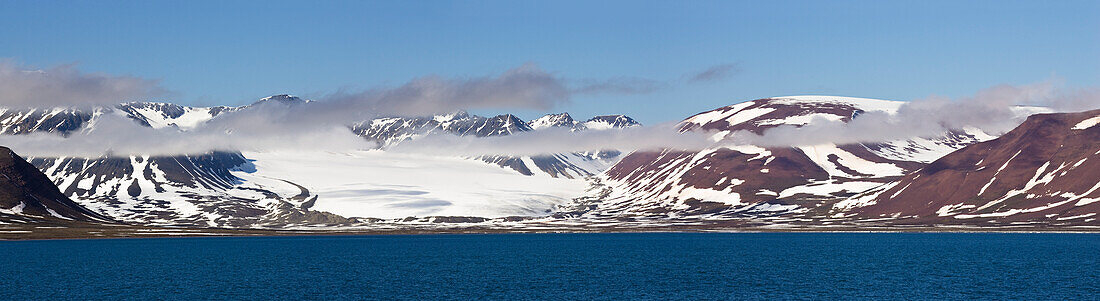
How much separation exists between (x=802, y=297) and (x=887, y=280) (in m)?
24.6

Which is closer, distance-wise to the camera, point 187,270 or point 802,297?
point 802,297

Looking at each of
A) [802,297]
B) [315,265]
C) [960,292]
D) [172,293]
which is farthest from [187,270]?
[960,292]

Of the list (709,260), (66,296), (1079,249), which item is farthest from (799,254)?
(66,296)

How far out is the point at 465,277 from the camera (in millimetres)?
147500

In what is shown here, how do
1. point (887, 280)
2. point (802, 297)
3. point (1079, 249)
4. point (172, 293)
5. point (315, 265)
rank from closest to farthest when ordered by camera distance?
point (802, 297), point (172, 293), point (887, 280), point (315, 265), point (1079, 249)

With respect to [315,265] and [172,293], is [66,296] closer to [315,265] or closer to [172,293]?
[172,293]

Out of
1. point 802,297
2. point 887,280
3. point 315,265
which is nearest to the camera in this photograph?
point 802,297

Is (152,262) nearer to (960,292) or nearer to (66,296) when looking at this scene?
(66,296)

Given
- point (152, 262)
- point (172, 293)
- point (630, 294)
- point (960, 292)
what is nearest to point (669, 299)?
point (630, 294)

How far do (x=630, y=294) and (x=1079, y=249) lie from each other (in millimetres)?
115333

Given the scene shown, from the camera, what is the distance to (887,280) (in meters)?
135

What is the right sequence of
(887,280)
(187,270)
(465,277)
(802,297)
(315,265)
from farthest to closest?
1. (315,265)
2. (187,270)
3. (465,277)
4. (887,280)
5. (802,297)

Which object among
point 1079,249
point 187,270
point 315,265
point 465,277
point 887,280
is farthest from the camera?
point 1079,249

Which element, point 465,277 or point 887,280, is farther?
point 465,277
